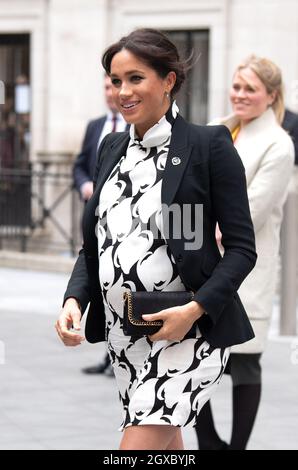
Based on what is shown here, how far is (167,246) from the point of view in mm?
3879

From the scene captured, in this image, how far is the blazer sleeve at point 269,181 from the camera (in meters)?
5.57

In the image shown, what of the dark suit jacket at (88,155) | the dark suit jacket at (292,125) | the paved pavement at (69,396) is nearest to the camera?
the paved pavement at (69,396)

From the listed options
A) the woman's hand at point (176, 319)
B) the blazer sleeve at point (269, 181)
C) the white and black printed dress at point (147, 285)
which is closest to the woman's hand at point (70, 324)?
the white and black printed dress at point (147, 285)

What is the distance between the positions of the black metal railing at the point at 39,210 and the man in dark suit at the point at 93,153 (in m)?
5.99

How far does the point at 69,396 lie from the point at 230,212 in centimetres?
359

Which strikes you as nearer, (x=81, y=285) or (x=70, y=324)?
(x=70, y=324)

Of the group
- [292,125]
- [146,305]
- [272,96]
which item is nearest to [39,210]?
[292,125]

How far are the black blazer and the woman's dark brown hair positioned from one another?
0.19 meters

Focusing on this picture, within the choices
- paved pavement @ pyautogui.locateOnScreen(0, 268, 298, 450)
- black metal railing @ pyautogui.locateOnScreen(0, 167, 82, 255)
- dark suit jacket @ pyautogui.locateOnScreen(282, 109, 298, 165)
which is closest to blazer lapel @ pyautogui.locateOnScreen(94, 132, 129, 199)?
paved pavement @ pyautogui.locateOnScreen(0, 268, 298, 450)

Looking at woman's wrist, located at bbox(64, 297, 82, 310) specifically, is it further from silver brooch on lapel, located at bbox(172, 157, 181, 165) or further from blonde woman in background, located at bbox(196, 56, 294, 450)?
blonde woman in background, located at bbox(196, 56, 294, 450)

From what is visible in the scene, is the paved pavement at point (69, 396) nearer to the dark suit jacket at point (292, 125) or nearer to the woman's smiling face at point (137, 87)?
the dark suit jacket at point (292, 125)

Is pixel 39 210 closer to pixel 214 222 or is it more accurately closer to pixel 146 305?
pixel 214 222
